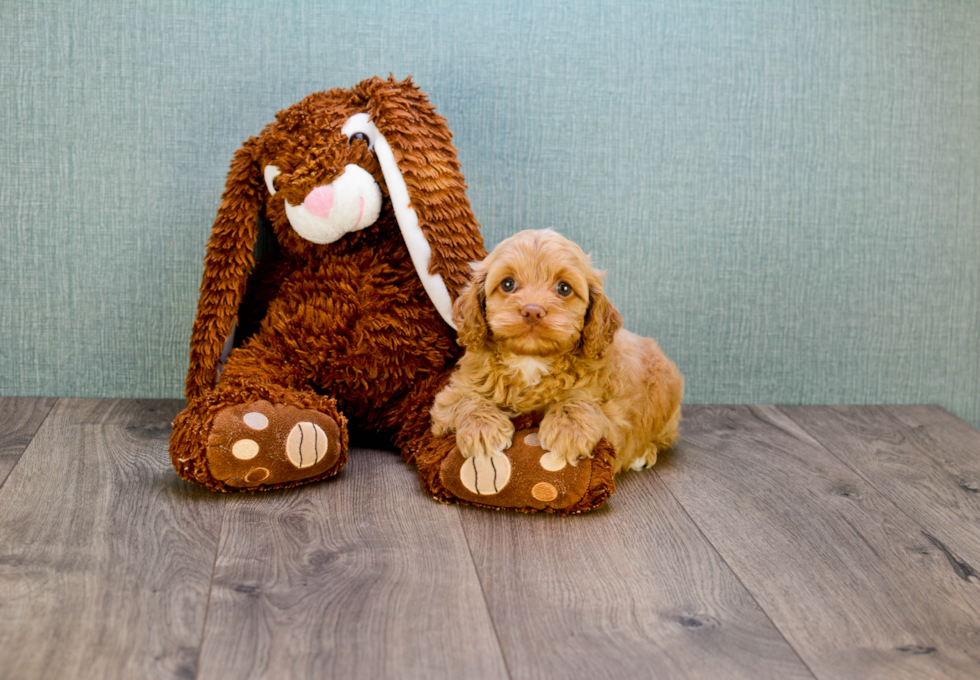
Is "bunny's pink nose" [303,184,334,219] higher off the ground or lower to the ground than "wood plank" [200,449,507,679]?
higher

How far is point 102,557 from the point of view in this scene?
4.06 ft

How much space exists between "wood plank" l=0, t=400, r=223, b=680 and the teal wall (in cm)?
38

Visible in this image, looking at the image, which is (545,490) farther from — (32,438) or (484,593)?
(32,438)

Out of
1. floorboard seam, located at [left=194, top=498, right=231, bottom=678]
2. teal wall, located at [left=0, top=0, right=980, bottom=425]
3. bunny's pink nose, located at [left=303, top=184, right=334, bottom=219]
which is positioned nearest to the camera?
floorboard seam, located at [left=194, top=498, right=231, bottom=678]

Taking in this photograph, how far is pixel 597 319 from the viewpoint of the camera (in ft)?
4.64

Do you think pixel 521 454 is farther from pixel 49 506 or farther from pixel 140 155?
pixel 140 155

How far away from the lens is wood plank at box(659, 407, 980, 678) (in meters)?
1.10

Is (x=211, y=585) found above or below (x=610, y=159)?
below

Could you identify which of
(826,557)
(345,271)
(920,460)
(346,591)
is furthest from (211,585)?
(920,460)

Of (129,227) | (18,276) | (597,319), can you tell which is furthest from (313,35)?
(597,319)

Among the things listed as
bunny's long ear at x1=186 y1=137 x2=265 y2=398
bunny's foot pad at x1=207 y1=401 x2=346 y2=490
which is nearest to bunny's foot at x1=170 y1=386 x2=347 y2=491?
bunny's foot pad at x1=207 y1=401 x2=346 y2=490

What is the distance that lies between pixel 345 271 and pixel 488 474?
499 millimetres

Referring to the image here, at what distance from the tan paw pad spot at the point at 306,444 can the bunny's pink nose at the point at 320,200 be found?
15.1 inches

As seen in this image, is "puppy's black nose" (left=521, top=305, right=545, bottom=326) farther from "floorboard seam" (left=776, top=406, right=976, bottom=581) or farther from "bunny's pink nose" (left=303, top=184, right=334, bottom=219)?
"floorboard seam" (left=776, top=406, right=976, bottom=581)
